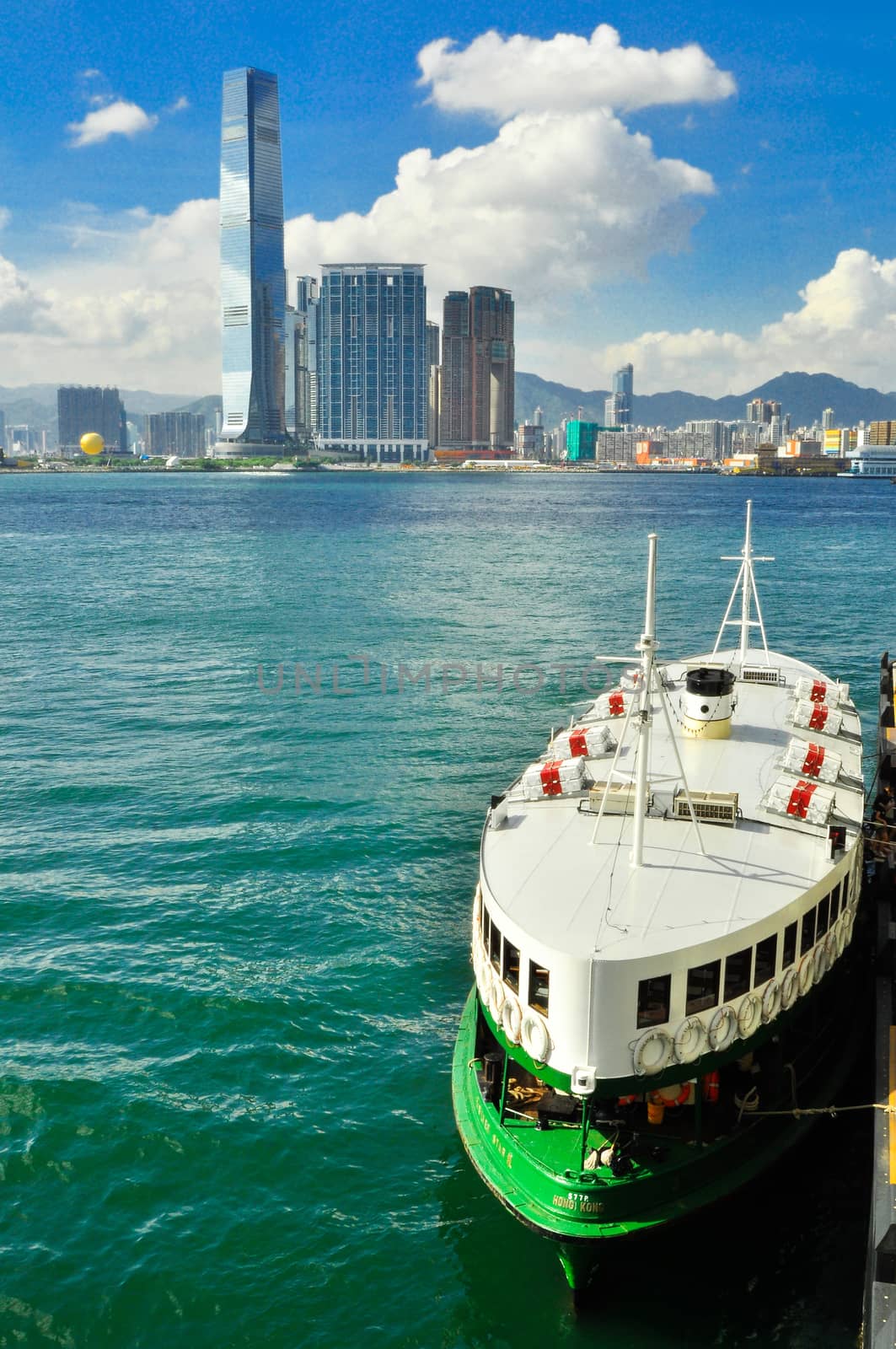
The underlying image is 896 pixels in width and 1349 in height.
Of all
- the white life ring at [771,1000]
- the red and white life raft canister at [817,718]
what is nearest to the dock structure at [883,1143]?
the white life ring at [771,1000]

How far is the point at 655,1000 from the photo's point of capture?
1556 cm

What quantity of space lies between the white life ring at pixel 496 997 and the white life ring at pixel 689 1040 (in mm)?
2717

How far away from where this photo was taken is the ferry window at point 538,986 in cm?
1593

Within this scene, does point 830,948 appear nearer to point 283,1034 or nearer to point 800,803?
point 800,803

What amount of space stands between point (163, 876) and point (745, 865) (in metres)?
17.5

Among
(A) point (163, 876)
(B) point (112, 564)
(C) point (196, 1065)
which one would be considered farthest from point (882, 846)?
(B) point (112, 564)

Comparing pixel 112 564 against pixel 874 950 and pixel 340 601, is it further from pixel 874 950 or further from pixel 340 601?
pixel 874 950

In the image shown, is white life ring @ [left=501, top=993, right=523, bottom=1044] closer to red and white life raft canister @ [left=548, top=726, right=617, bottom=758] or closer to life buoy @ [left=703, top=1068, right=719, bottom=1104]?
life buoy @ [left=703, top=1068, right=719, bottom=1104]

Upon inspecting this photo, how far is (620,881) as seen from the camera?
17.7m

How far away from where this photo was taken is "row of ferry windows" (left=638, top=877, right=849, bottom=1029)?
611 inches

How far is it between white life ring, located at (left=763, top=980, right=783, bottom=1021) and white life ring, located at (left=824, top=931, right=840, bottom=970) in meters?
2.21

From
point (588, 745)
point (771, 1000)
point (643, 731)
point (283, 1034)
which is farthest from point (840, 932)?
point (283, 1034)

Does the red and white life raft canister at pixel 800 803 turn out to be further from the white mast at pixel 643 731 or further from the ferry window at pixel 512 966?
the ferry window at pixel 512 966

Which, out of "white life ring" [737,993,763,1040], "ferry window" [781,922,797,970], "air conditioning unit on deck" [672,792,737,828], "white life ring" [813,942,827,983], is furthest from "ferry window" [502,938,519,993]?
"white life ring" [813,942,827,983]
